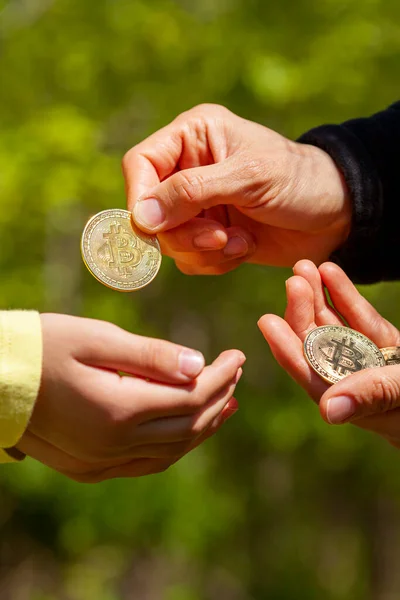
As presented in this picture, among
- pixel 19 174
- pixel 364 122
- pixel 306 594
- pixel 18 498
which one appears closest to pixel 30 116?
pixel 19 174

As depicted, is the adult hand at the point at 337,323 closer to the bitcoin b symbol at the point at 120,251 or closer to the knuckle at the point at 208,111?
the bitcoin b symbol at the point at 120,251

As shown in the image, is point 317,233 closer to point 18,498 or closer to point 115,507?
point 115,507

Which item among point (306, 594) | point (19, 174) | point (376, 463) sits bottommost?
point (306, 594)

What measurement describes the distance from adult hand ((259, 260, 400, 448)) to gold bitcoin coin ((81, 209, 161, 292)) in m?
0.65

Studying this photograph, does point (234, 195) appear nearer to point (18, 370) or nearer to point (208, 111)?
point (208, 111)

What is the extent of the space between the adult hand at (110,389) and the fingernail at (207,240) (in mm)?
976

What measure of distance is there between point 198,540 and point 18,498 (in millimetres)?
2263

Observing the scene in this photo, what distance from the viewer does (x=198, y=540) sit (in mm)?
7594

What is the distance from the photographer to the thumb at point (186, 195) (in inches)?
106

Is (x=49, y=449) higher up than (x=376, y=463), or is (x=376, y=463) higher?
(x=49, y=449)

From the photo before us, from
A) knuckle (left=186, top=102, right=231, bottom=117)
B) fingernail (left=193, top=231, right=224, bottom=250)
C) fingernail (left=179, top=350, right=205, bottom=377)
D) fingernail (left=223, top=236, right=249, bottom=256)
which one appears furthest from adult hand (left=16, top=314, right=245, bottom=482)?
knuckle (left=186, top=102, right=231, bottom=117)

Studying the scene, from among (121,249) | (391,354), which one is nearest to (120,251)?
(121,249)

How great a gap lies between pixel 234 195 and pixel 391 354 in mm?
902

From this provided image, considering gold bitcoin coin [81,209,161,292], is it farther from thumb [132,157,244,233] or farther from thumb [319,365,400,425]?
thumb [319,365,400,425]
